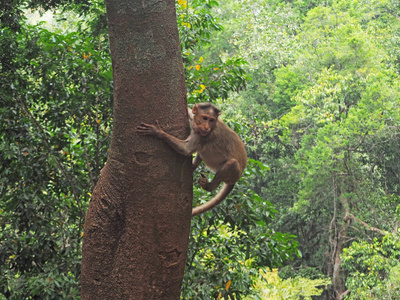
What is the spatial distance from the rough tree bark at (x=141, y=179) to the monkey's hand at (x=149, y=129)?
2 cm

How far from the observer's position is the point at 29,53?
4059mm

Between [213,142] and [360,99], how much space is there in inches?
496

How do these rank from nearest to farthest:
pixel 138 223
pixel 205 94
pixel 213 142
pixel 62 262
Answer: pixel 138 223, pixel 213 142, pixel 62 262, pixel 205 94

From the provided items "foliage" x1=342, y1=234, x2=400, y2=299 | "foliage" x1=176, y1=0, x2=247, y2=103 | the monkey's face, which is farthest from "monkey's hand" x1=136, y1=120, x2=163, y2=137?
"foliage" x1=342, y1=234, x2=400, y2=299

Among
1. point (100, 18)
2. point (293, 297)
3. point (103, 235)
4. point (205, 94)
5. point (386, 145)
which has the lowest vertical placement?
point (293, 297)

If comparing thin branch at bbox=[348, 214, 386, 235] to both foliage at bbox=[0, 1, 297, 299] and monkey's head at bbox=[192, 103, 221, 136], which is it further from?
monkey's head at bbox=[192, 103, 221, 136]

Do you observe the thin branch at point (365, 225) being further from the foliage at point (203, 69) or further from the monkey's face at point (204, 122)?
the monkey's face at point (204, 122)

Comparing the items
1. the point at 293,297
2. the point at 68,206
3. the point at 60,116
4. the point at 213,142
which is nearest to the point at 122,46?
the point at 213,142

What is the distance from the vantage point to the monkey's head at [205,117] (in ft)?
9.70

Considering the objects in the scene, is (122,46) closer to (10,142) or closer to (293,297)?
(10,142)

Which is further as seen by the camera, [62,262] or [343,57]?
[343,57]

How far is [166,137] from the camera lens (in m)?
2.09

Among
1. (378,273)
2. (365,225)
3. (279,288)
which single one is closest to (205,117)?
(279,288)

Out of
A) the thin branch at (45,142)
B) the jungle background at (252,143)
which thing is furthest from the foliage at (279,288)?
the thin branch at (45,142)
